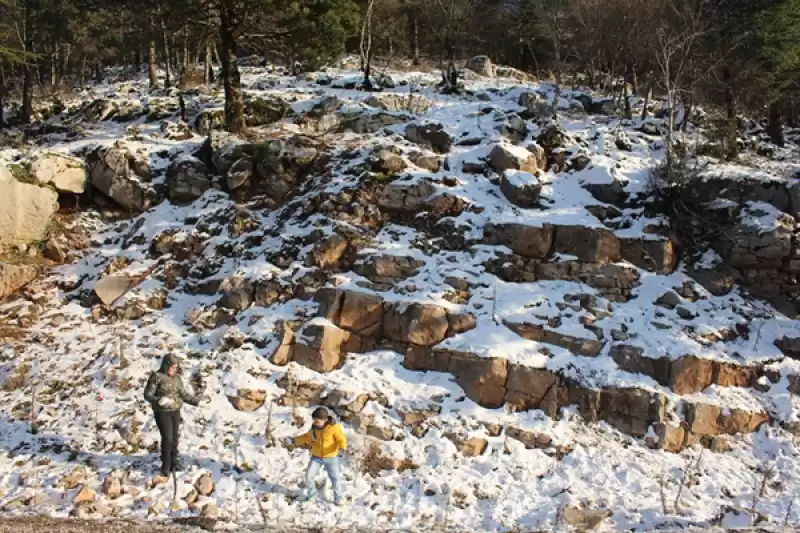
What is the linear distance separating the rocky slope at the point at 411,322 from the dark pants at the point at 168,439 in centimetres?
27

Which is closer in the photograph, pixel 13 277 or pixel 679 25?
pixel 13 277

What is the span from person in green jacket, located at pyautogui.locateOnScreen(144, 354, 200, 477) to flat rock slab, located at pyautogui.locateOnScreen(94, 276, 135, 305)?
4.29 metres

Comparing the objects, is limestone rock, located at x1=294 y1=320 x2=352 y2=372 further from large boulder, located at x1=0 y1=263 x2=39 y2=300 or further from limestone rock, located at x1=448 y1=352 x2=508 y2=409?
large boulder, located at x1=0 y1=263 x2=39 y2=300

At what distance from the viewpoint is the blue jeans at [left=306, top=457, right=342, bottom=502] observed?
6734mm

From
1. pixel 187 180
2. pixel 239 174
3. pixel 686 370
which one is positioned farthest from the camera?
pixel 187 180

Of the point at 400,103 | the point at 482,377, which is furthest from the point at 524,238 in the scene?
the point at 400,103

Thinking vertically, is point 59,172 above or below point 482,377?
above

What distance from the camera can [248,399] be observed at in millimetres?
8500

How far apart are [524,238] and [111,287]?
8194 mm

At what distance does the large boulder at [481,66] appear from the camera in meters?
25.0

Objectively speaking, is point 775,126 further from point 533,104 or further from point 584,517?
point 584,517

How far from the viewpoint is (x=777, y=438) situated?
341 inches

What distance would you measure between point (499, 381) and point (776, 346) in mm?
5237

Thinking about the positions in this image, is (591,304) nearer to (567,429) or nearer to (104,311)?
(567,429)
